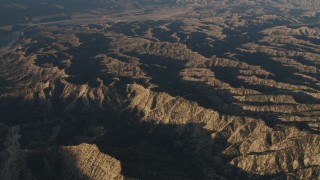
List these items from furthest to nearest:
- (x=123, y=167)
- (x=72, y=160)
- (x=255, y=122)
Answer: (x=255, y=122) < (x=72, y=160) < (x=123, y=167)

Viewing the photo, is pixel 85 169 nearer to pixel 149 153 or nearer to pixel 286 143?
pixel 149 153

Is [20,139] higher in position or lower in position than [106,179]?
lower

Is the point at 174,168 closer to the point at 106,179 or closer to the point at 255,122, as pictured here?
the point at 106,179

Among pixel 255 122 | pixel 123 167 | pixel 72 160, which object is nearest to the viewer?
pixel 123 167

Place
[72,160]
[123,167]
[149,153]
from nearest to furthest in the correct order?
[123,167], [72,160], [149,153]

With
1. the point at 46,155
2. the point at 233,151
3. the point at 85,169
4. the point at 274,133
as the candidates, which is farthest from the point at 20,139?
the point at 274,133

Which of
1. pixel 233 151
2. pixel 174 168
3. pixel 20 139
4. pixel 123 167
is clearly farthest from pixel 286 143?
pixel 20 139

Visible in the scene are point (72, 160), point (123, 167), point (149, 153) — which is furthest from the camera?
point (149, 153)

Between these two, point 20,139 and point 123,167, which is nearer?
point 123,167

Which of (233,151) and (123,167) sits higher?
(123,167)
